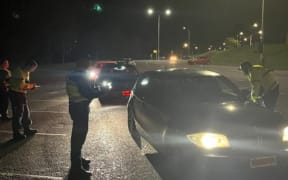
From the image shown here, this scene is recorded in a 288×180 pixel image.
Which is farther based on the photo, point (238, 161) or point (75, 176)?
point (75, 176)

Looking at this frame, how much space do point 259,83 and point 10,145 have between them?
511 cm

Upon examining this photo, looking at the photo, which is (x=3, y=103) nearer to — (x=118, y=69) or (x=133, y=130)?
(x=133, y=130)

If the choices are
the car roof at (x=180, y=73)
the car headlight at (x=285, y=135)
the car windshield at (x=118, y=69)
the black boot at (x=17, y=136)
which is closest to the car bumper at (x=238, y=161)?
the car headlight at (x=285, y=135)

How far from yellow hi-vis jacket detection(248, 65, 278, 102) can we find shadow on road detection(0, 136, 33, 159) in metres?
4.70

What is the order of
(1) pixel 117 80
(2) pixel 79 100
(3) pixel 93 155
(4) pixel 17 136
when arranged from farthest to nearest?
(1) pixel 117 80 → (4) pixel 17 136 → (3) pixel 93 155 → (2) pixel 79 100

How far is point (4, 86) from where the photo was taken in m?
11.3

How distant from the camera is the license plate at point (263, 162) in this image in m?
5.21

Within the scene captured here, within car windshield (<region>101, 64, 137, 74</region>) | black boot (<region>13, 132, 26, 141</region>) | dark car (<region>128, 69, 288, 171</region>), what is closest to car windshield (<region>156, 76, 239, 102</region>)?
dark car (<region>128, 69, 288, 171</region>)

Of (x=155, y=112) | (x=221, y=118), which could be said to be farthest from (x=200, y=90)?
(x=221, y=118)

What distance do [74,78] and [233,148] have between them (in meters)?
2.66

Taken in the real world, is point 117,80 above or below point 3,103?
above

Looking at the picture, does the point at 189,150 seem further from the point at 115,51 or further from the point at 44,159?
the point at 115,51

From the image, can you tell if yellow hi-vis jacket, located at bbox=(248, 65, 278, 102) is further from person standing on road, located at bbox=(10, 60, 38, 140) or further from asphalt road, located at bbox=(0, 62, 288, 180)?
person standing on road, located at bbox=(10, 60, 38, 140)

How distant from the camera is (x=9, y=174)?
242 inches
